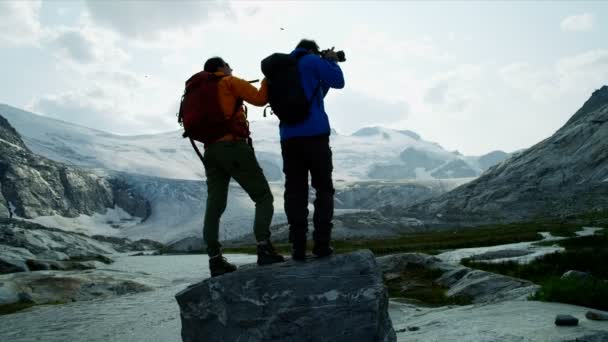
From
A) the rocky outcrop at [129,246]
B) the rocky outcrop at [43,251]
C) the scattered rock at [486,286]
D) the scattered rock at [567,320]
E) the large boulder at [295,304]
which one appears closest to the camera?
the large boulder at [295,304]

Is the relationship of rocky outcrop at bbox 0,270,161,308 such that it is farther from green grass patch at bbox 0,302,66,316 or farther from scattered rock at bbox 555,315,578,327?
scattered rock at bbox 555,315,578,327

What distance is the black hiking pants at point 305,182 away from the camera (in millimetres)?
8273

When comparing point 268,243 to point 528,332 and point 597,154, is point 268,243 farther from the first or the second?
point 597,154

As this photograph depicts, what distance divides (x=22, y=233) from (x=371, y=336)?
76.8m

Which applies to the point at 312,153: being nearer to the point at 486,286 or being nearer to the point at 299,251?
the point at 299,251

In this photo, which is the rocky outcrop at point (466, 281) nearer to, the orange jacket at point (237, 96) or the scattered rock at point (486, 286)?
the scattered rock at point (486, 286)

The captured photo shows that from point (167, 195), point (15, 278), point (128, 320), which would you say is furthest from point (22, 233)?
point (167, 195)

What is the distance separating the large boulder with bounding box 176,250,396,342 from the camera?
7.36 metres

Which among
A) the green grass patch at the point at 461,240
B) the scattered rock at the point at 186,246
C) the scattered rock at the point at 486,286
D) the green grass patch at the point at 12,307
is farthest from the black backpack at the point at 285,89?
the scattered rock at the point at 186,246

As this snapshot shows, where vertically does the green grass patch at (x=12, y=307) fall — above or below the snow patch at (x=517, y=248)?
below

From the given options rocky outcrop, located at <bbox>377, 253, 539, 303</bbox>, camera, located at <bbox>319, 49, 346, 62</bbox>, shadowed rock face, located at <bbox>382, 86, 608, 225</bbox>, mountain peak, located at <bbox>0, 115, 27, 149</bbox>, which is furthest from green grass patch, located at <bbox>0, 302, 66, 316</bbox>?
mountain peak, located at <bbox>0, 115, 27, 149</bbox>

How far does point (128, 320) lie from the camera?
52.3 ft

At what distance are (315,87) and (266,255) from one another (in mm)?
2737

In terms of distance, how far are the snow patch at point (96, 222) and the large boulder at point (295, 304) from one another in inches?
6539
